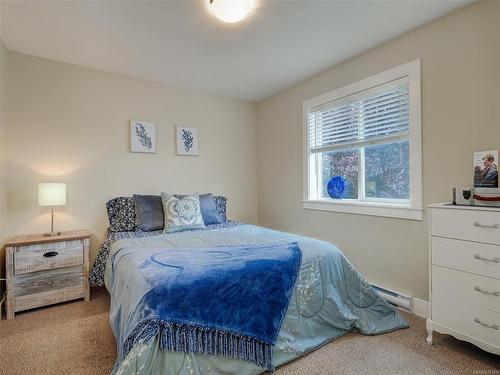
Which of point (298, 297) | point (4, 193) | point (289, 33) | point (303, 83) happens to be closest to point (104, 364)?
point (298, 297)

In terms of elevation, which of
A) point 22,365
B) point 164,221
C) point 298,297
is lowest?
point 22,365

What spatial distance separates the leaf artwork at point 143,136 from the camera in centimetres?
313

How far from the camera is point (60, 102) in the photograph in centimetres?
273

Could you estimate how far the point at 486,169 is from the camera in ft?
5.75

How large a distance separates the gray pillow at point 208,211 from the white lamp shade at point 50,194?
1.09m

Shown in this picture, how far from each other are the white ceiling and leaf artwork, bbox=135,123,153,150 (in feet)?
2.01

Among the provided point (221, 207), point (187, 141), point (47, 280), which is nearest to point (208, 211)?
point (221, 207)

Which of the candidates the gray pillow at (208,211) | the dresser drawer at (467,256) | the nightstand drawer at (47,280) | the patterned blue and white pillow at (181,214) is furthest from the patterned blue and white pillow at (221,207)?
the dresser drawer at (467,256)

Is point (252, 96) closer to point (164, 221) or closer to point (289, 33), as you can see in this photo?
point (289, 33)

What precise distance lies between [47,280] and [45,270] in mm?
97

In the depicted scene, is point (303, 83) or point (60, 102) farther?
point (303, 83)

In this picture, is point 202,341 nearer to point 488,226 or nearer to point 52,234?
point 488,226

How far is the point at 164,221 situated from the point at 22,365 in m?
1.43

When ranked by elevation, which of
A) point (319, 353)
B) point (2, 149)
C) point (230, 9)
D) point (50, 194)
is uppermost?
point (230, 9)
